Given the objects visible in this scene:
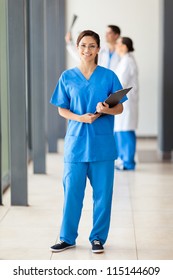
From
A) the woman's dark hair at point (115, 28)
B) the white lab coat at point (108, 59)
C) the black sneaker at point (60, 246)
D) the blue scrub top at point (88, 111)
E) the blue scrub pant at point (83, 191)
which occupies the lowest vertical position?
the black sneaker at point (60, 246)

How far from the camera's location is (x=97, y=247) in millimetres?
4277

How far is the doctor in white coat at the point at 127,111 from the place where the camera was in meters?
7.25

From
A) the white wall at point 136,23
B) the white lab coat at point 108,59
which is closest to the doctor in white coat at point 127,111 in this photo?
the white lab coat at point 108,59

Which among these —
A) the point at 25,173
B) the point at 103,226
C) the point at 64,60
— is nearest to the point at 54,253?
the point at 103,226

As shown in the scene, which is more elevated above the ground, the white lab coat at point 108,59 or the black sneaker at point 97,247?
the white lab coat at point 108,59

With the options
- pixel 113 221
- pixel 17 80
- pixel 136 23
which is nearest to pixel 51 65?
pixel 136 23

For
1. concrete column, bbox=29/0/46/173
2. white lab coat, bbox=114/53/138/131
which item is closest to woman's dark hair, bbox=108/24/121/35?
white lab coat, bbox=114/53/138/131

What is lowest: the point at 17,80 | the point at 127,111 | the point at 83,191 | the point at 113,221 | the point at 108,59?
the point at 113,221

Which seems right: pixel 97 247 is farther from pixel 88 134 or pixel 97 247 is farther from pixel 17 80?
pixel 17 80

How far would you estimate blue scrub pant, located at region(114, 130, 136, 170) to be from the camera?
747 cm

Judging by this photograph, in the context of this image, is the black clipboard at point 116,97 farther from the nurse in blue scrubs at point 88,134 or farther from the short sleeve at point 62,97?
the short sleeve at point 62,97

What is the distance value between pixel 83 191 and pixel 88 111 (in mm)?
493

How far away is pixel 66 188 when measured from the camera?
4.25 metres
